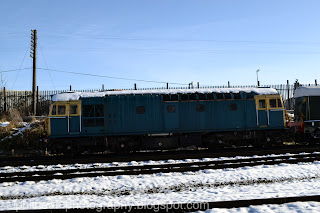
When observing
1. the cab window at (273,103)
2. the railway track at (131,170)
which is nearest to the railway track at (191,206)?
the railway track at (131,170)

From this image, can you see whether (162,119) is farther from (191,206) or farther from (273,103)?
(191,206)

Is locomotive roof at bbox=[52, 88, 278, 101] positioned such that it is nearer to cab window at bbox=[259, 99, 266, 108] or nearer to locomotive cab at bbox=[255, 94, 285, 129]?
locomotive cab at bbox=[255, 94, 285, 129]

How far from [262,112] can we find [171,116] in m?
5.83

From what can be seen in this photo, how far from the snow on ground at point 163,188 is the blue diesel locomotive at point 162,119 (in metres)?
5.72

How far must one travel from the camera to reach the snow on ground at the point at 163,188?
6539 millimetres

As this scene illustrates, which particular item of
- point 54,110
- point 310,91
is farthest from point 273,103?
point 54,110

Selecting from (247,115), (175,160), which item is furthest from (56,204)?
(247,115)

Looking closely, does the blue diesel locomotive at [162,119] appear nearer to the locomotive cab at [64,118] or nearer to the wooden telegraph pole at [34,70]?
the locomotive cab at [64,118]

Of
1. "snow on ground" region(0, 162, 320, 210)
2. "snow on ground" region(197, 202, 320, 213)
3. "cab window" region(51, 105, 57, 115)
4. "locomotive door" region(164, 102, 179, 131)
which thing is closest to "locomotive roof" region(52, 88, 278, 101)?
"cab window" region(51, 105, 57, 115)

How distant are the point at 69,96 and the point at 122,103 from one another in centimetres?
322

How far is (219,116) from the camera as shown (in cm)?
1582

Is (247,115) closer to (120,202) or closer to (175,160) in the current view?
(175,160)

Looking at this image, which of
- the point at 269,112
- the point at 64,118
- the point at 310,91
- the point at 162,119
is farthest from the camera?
the point at 310,91

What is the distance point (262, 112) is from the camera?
16.0 m
